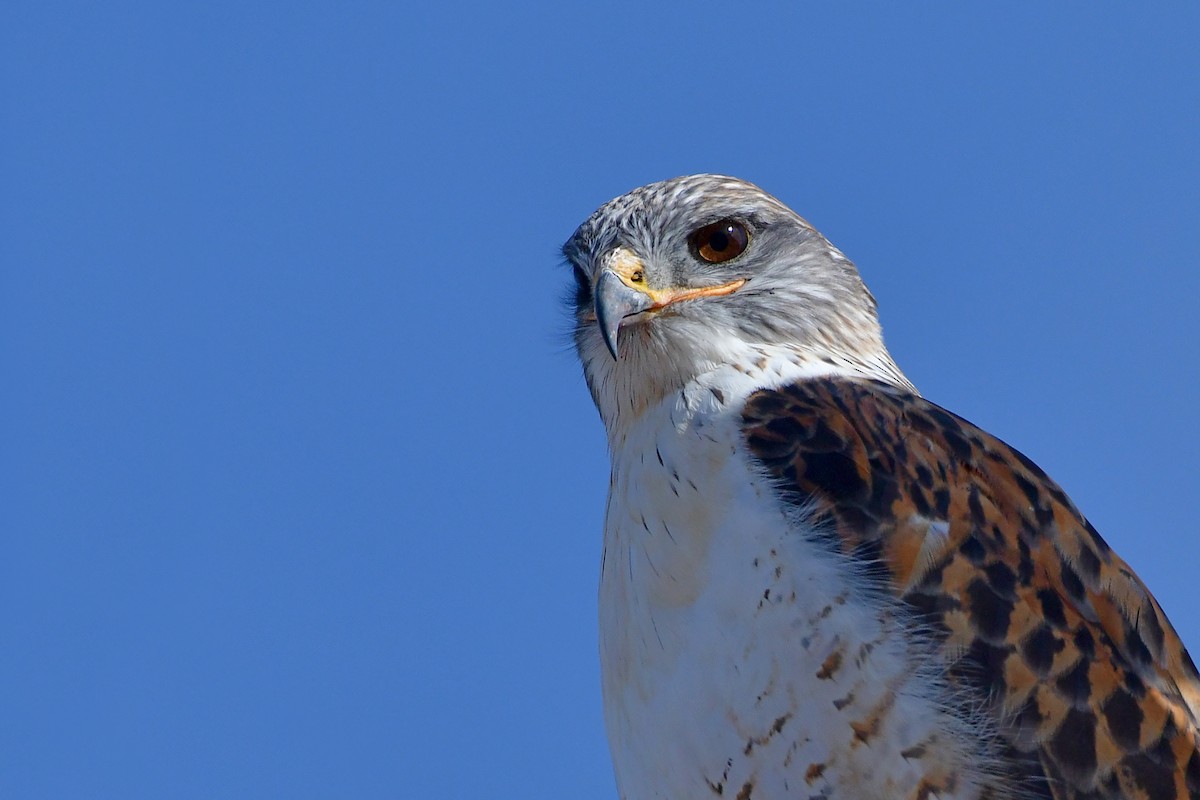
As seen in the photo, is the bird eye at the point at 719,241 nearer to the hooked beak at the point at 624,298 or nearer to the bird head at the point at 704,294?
the bird head at the point at 704,294

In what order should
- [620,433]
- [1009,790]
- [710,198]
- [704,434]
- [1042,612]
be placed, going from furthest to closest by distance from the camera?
[710,198]
[620,433]
[704,434]
[1042,612]
[1009,790]

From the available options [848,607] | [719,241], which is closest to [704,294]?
[719,241]

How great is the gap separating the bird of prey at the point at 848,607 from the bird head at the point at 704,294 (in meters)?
0.02

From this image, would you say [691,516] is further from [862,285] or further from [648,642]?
[862,285]

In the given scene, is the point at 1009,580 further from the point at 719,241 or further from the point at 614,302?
the point at 719,241

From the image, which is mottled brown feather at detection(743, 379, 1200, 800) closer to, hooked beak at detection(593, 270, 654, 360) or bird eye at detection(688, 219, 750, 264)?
hooked beak at detection(593, 270, 654, 360)

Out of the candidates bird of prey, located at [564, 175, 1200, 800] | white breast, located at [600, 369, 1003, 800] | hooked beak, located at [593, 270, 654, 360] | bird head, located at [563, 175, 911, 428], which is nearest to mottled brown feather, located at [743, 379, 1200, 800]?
Result: bird of prey, located at [564, 175, 1200, 800]

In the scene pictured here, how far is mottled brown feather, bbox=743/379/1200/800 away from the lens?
395 centimetres

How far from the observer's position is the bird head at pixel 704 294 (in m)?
4.82

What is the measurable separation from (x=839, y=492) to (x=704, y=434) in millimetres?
438

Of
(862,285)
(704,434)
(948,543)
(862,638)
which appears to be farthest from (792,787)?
(862,285)

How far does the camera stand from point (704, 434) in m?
4.47

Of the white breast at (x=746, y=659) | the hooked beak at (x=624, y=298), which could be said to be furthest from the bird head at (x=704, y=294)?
the white breast at (x=746, y=659)

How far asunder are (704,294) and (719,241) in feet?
0.89
